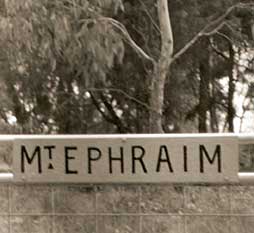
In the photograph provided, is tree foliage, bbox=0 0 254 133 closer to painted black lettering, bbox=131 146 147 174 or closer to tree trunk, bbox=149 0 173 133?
tree trunk, bbox=149 0 173 133

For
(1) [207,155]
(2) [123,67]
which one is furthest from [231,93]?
(1) [207,155]

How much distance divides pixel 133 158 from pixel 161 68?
688 centimetres

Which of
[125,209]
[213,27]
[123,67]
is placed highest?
[213,27]

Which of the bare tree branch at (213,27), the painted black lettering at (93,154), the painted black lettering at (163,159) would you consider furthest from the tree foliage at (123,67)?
the painted black lettering at (163,159)

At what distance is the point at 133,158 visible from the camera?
331 cm

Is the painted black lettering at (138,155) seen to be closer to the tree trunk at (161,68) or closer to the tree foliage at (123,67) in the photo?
the tree foliage at (123,67)

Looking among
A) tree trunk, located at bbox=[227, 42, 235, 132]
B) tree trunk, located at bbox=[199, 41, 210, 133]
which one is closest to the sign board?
tree trunk, located at bbox=[199, 41, 210, 133]

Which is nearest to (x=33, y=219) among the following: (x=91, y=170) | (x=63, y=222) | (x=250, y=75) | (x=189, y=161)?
(x=63, y=222)

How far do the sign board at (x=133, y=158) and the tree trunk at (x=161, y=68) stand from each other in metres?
6.76

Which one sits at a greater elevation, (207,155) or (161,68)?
(161,68)

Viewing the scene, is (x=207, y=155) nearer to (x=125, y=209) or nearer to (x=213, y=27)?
(x=125, y=209)

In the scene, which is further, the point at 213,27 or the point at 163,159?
the point at 213,27

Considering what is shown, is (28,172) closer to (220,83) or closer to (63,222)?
(63,222)

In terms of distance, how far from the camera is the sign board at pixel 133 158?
3260 mm
